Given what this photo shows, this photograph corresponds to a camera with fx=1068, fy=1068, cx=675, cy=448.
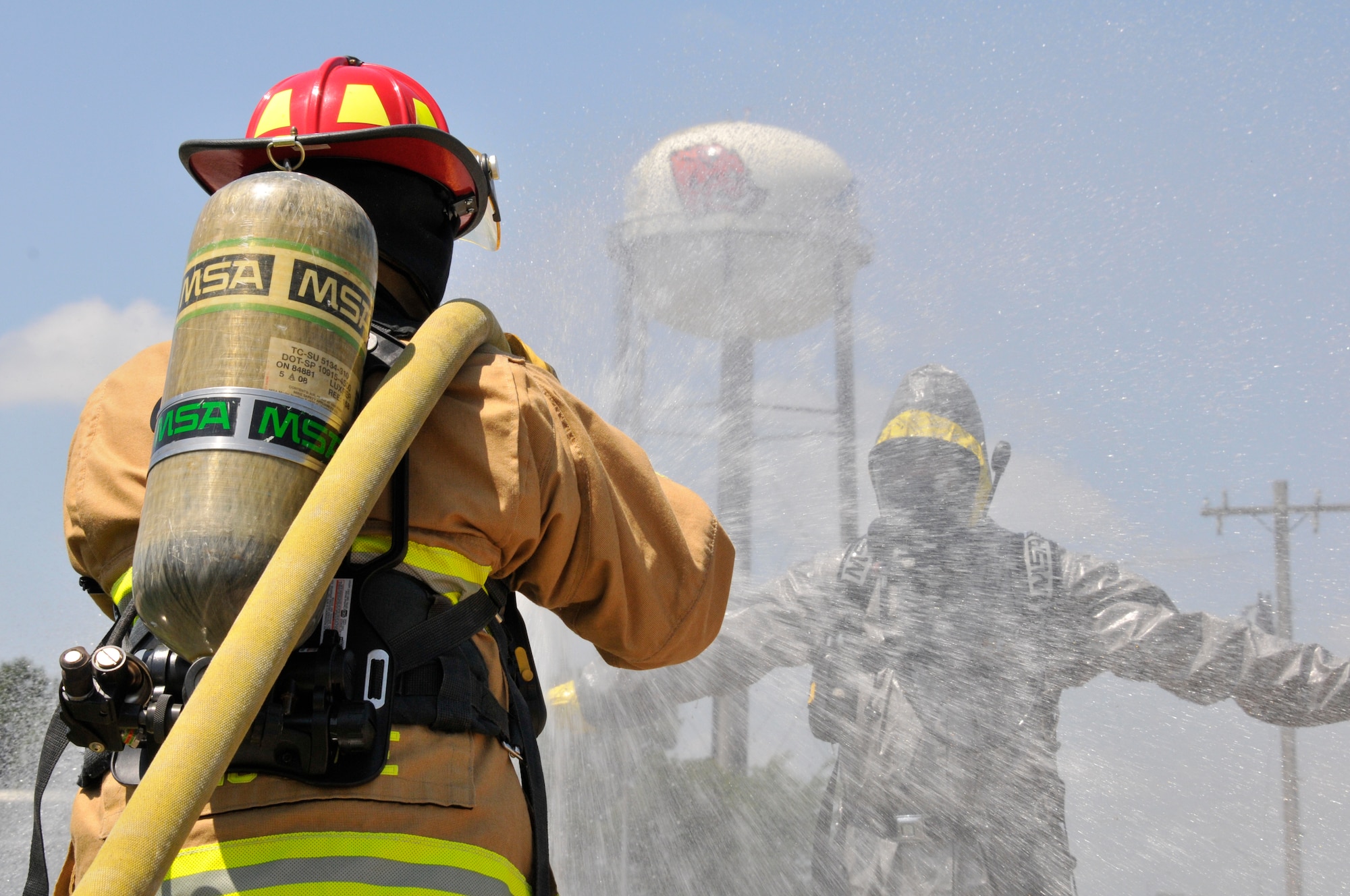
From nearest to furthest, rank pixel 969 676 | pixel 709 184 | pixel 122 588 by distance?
pixel 122 588
pixel 969 676
pixel 709 184

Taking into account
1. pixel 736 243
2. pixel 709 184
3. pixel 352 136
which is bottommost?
pixel 352 136

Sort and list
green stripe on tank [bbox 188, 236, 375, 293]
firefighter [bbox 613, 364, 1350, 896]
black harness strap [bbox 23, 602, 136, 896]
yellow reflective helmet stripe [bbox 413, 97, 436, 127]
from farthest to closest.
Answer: firefighter [bbox 613, 364, 1350, 896]
yellow reflective helmet stripe [bbox 413, 97, 436, 127]
black harness strap [bbox 23, 602, 136, 896]
green stripe on tank [bbox 188, 236, 375, 293]

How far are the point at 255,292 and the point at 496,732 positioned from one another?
0.73m

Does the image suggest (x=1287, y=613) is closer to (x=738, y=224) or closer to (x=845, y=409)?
(x=845, y=409)

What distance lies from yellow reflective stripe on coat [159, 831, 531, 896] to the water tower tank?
282 inches

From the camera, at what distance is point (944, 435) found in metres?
4.24

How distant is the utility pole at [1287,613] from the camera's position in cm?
314

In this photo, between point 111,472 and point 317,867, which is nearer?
point 317,867

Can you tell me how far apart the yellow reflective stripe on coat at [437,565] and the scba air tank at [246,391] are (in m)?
0.17

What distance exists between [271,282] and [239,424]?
0.20 metres

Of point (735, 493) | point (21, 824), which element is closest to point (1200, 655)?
point (735, 493)

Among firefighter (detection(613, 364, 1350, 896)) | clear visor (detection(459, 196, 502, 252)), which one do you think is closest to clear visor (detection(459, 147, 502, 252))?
clear visor (detection(459, 196, 502, 252))

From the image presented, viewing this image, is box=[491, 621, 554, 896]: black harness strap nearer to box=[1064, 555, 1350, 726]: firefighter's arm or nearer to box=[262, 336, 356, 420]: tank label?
box=[262, 336, 356, 420]: tank label

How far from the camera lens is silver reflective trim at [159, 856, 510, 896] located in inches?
54.6
